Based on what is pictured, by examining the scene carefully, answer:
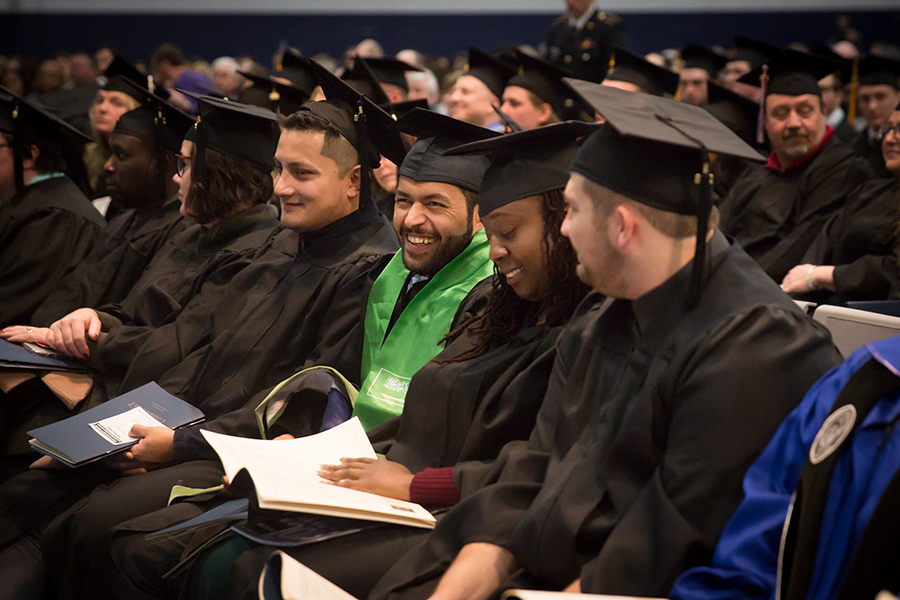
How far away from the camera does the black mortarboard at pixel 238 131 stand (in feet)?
12.1

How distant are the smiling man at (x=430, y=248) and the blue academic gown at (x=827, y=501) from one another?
1238 millimetres

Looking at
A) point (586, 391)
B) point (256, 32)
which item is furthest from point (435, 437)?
point (256, 32)

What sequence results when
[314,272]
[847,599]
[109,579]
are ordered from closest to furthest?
1. [847,599]
2. [109,579]
3. [314,272]

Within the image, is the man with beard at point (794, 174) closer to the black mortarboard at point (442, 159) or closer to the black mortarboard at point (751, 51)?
Result: the black mortarboard at point (751, 51)

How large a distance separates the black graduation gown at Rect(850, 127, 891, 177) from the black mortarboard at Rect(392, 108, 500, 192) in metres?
3.01

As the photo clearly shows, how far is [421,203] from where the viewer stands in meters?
2.67

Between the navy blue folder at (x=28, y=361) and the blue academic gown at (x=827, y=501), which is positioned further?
the navy blue folder at (x=28, y=361)

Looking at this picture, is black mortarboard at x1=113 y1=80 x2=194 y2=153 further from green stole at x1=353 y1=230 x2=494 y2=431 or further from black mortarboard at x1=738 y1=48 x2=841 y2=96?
black mortarboard at x1=738 y1=48 x2=841 y2=96

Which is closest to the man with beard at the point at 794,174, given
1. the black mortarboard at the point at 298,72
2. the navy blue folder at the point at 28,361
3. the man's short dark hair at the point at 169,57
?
the black mortarboard at the point at 298,72

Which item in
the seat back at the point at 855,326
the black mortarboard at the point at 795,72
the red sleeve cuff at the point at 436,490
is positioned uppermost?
the black mortarboard at the point at 795,72

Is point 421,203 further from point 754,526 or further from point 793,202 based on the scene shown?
point 793,202

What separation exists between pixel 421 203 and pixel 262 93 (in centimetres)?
324

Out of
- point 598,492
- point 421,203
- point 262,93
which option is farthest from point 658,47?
point 598,492

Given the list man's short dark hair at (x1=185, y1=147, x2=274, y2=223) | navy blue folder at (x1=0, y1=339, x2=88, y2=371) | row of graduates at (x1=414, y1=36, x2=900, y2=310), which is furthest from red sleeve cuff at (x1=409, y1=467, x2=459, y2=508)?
man's short dark hair at (x1=185, y1=147, x2=274, y2=223)
